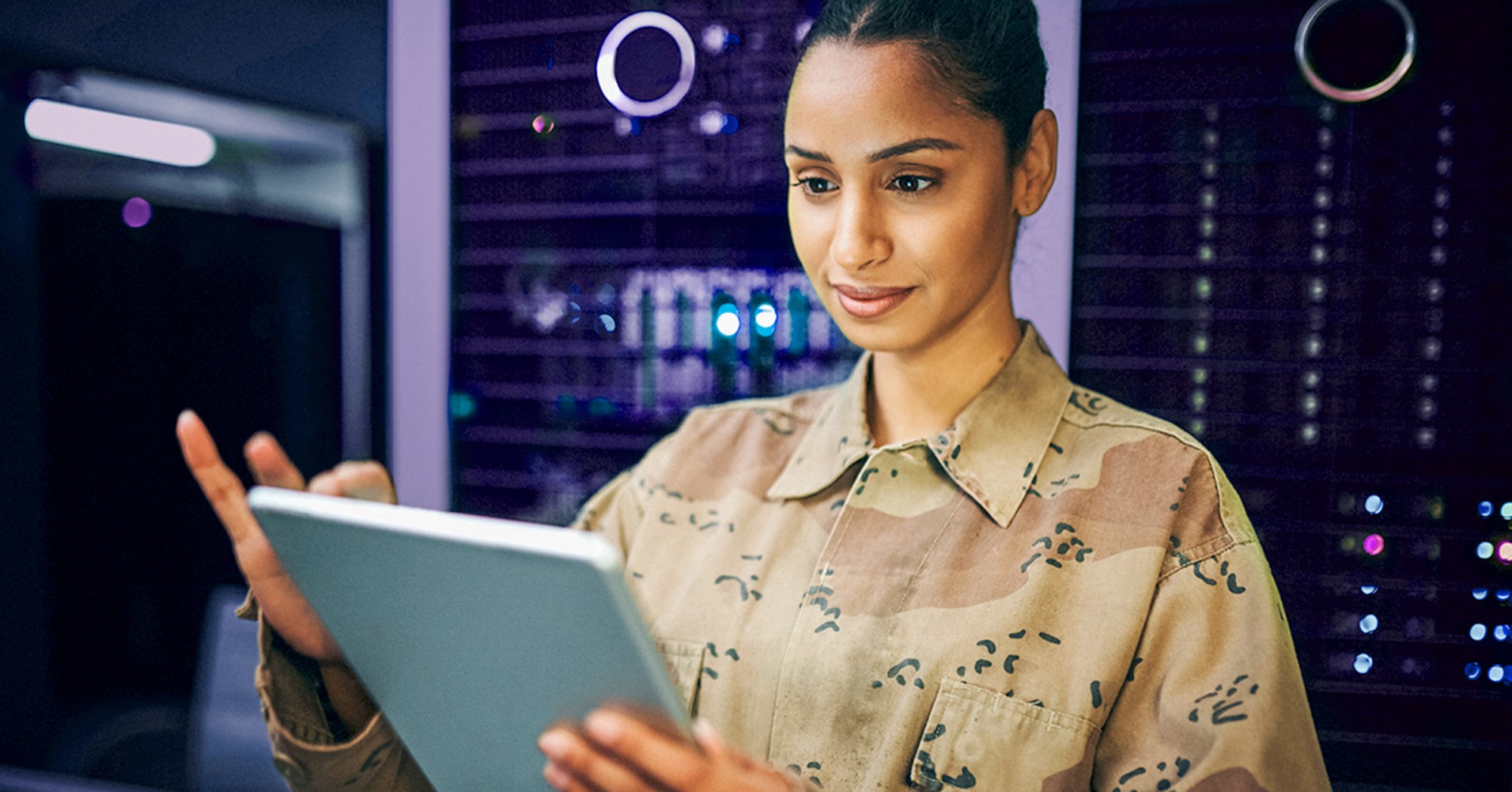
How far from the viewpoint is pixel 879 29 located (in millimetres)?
988

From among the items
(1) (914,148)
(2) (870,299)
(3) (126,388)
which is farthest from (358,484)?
(3) (126,388)

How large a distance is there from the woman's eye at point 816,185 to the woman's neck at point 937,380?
0.23 m

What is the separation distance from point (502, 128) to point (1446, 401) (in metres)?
1.50

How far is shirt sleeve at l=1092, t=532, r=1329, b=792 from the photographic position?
82cm

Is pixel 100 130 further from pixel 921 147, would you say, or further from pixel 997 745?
pixel 997 745

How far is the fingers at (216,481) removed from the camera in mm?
954

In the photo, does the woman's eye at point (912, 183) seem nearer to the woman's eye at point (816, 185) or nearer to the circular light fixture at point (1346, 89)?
the woman's eye at point (816, 185)

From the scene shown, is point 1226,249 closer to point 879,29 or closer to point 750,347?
point 879,29

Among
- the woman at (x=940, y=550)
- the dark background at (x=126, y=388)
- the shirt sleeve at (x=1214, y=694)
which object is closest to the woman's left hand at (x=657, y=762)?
the woman at (x=940, y=550)

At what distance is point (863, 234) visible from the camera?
1.01 m

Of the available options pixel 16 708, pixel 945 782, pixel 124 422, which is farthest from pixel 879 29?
pixel 16 708

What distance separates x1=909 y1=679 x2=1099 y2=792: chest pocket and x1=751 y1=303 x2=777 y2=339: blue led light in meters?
0.64

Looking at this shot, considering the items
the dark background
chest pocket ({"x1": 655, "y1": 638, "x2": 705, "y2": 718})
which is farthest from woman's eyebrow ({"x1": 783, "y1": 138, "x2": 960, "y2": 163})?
the dark background

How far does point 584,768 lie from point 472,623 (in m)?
0.15
